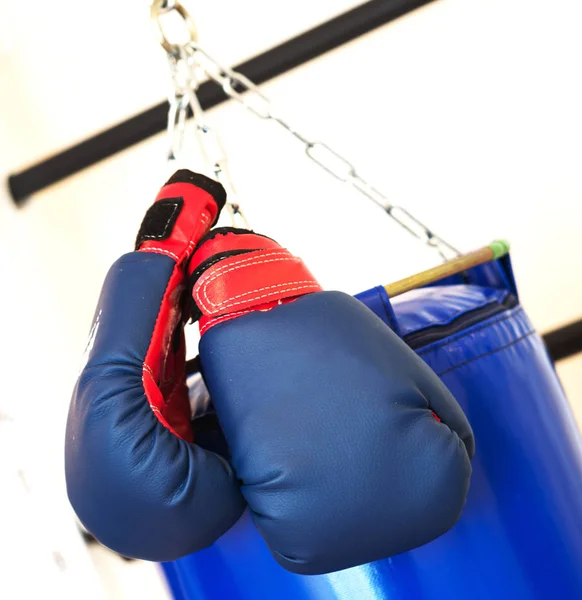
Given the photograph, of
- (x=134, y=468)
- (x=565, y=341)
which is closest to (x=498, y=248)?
(x=134, y=468)

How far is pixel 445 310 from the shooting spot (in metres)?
0.84

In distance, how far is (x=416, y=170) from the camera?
176 cm

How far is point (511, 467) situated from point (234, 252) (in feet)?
1.20

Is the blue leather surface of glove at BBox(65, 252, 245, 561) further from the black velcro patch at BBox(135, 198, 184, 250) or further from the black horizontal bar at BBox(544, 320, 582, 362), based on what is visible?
the black horizontal bar at BBox(544, 320, 582, 362)

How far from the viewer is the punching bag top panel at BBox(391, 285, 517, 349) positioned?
0.79m

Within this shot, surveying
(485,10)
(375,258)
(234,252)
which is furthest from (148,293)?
(485,10)

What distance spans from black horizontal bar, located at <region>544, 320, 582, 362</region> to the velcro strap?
1.20 metres

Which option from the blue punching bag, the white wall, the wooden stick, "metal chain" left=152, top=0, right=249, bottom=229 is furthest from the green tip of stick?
the white wall

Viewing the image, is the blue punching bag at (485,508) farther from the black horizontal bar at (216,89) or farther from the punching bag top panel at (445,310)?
the black horizontal bar at (216,89)

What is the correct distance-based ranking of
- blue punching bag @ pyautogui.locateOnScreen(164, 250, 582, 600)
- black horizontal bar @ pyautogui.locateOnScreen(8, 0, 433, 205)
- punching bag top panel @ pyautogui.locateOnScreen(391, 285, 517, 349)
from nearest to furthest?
blue punching bag @ pyautogui.locateOnScreen(164, 250, 582, 600) < punching bag top panel @ pyautogui.locateOnScreen(391, 285, 517, 349) < black horizontal bar @ pyautogui.locateOnScreen(8, 0, 433, 205)

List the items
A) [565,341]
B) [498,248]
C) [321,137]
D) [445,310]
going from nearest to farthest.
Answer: [445,310]
[498,248]
[565,341]
[321,137]

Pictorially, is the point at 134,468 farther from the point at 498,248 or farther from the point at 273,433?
the point at 498,248

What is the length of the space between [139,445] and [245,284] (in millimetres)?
166

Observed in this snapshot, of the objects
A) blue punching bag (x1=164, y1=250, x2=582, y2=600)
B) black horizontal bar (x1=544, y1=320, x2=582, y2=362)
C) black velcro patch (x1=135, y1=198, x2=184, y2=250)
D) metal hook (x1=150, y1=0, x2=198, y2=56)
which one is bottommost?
black horizontal bar (x1=544, y1=320, x2=582, y2=362)
